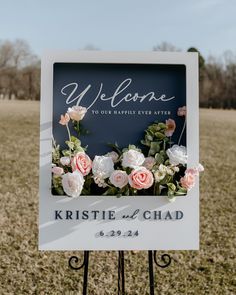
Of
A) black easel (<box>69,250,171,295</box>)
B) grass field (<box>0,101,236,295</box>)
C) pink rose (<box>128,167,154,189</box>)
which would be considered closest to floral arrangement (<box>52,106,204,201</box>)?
pink rose (<box>128,167,154,189</box>)

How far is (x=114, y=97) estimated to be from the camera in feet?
5.97

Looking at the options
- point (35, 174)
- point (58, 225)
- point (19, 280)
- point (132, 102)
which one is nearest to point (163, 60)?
point (132, 102)

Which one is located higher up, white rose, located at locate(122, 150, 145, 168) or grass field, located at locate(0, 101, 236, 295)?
white rose, located at locate(122, 150, 145, 168)

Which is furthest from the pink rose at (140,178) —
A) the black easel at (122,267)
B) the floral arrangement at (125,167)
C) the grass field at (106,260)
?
the grass field at (106,260)

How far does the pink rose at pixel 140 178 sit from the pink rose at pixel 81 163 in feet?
0.56

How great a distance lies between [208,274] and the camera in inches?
124

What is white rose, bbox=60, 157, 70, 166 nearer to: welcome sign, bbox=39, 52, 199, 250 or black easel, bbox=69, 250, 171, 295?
welcome sign, bbox=39, 52, 199, 250

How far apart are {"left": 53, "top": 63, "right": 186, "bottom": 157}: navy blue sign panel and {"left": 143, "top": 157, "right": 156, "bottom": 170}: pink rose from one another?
84mm

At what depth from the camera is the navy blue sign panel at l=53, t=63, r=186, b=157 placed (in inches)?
71.3

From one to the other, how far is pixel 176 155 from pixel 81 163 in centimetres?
37

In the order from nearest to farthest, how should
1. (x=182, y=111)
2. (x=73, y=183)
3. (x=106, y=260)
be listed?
(x=73, y=183) → (x=182, y=111) → (x=106, y=260)

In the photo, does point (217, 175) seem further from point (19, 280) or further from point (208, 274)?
point (19, 280)

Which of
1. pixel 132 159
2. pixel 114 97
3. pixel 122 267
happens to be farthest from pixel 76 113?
pixel 122 267

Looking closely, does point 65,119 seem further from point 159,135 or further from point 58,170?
point 159,135
